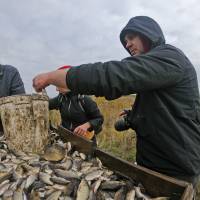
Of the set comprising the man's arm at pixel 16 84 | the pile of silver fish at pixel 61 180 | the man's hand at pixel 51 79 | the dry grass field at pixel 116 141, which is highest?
the man's arm at pixel 16 84

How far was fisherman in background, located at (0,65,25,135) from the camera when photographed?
6.19 m

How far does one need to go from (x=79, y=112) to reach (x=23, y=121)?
1.68 metres

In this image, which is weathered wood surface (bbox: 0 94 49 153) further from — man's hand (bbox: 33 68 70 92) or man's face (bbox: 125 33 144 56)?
man's face (bbox: 125 33 144 56)

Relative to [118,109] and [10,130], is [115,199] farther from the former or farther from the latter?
[118,109]

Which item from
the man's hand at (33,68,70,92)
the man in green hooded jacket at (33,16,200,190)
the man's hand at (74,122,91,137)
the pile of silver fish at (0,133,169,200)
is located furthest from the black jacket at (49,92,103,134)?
the man's hand at (33,68,70,92)

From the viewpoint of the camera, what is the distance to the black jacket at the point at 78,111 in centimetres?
599

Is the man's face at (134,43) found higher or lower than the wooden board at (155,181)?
higher

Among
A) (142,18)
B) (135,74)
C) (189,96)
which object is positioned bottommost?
(189,96)

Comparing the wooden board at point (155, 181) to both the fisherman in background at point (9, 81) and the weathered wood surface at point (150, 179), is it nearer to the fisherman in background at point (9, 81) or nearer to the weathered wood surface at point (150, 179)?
the weathered wood surface at point (150, 179)

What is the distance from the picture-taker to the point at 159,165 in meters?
3.37

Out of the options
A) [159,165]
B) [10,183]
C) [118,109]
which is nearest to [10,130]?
[10,183]

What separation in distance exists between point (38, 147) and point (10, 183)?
1.23m

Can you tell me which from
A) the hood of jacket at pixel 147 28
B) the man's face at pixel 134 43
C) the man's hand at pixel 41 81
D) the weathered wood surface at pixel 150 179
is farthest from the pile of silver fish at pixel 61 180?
the hood of jacket at pixel 147 28

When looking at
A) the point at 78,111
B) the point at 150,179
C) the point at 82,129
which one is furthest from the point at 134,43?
the point at 78,111
